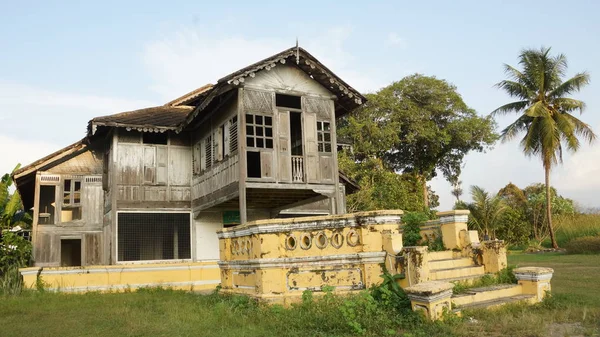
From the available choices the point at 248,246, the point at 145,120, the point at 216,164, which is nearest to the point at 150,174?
the point at 145,120

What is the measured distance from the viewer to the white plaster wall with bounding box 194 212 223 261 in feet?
52.5

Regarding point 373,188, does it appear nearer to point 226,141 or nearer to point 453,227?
point 226,141

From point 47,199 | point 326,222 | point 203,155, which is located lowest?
point 326,222

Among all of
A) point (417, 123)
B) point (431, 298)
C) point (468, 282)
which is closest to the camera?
point (431, 298)

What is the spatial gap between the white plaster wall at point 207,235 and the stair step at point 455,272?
30.1 feet

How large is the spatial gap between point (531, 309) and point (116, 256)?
11248 mm

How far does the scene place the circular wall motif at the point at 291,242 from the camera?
318 inches

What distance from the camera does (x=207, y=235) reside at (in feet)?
53.3

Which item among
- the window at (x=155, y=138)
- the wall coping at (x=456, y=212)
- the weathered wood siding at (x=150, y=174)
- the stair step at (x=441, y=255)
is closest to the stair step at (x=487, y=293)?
the stair step at (x=441, y=255)

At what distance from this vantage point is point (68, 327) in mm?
7363

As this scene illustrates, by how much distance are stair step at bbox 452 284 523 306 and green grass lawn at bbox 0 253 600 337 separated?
333mm

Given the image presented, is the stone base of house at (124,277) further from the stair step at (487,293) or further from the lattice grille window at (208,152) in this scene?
the stair step at (487,293)

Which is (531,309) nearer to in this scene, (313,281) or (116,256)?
(313,281)

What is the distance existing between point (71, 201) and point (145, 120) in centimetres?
348
